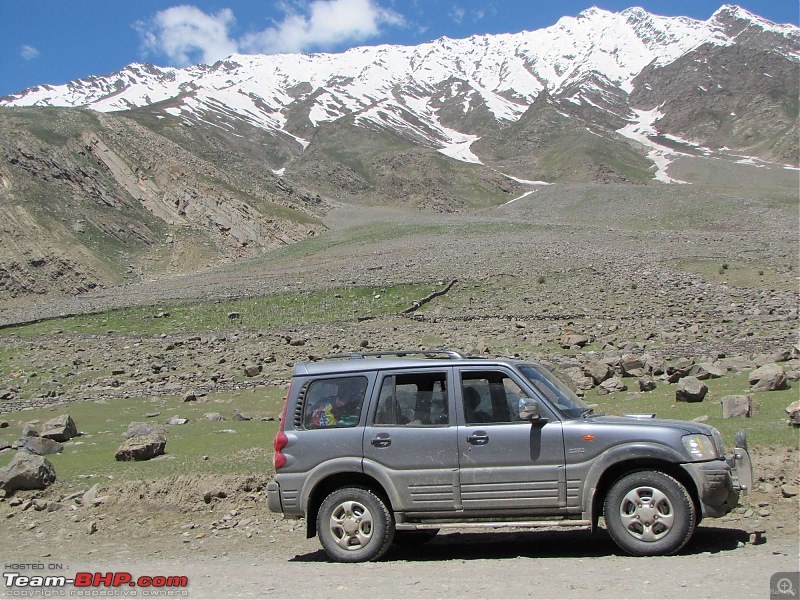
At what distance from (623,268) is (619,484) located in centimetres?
3353

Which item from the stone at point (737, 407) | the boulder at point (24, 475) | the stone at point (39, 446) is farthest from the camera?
the stone at point (39, 446)

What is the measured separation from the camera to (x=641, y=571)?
21.5ft

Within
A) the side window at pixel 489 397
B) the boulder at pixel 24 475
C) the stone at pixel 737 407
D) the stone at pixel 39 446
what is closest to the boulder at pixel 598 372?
the stone at pixel 737 407

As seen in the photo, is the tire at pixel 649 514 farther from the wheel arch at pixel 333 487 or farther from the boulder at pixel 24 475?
the boulder at pixel 24 475

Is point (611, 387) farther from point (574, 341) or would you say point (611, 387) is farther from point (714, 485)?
point (714, 485)

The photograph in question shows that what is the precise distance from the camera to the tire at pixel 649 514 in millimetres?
7074

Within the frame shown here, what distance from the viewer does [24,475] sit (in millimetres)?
11742

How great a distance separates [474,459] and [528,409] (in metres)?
0.79

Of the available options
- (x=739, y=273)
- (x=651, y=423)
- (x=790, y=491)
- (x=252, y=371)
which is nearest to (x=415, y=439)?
(x=651, y=423)

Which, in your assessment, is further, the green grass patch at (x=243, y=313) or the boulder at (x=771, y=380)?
the green grass patch at (x=243, y=313)

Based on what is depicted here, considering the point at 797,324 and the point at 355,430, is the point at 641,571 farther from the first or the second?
the point at 797,324

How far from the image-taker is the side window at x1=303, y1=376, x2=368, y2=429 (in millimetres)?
8125

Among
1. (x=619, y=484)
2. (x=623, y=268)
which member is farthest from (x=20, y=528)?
(x=623, y=268)

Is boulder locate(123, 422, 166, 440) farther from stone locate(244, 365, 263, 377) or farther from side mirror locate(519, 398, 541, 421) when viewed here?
side mirror locate(519, 398, 541, 421)
